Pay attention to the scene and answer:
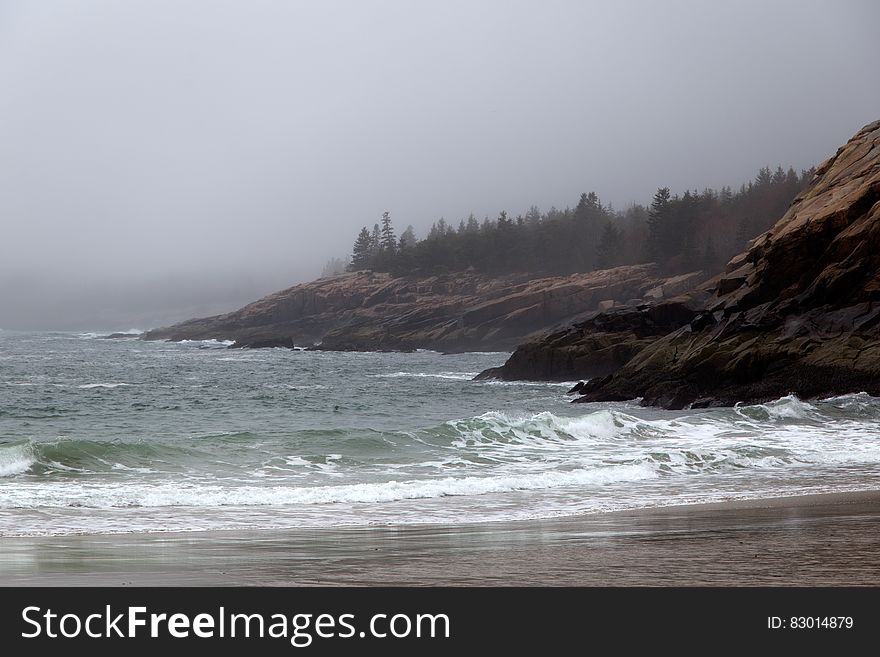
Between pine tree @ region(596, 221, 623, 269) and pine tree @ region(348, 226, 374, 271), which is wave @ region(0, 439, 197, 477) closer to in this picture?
pine tree @ region(596, 221, 623, 269)

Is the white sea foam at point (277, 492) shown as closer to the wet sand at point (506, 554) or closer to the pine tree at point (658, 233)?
the wet sand at point (506, 554)

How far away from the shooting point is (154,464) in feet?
55.8

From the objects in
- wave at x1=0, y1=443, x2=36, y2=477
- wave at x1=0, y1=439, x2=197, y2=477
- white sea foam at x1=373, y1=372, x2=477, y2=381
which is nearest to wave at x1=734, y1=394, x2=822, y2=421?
wave at x1=0, y1=439, x2=197, y2=477

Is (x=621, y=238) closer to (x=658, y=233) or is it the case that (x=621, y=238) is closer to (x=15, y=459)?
(x=658, y=233)

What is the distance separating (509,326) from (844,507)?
83987mm

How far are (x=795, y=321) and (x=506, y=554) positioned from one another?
1074 inches

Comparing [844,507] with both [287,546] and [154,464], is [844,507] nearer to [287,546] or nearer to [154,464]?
[287,546]

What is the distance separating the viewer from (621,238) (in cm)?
12250

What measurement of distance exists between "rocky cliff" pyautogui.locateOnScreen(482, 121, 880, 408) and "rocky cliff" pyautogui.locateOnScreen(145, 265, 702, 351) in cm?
5277

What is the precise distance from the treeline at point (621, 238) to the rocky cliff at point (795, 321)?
63104 mm

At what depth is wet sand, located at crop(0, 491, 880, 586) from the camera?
564 centimetres

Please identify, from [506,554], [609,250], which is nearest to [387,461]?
[506,554]

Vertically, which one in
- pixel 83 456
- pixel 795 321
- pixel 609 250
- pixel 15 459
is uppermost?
pixel 609 250

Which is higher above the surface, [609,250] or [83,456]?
[609,250]
